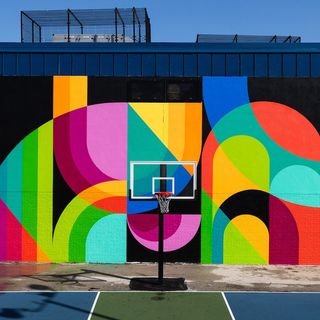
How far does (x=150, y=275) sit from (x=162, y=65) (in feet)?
23.0

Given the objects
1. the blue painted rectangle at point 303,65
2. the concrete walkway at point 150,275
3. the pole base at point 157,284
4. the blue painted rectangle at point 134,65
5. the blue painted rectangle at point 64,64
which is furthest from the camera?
the blue painted rectangle at point 64,64

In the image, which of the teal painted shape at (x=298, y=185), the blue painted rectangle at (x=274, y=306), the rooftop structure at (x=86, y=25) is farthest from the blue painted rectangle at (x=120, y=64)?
the blue painted rectangle at (x=274, y=306)

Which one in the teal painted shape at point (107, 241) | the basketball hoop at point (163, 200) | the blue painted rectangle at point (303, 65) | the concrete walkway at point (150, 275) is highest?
the blue painted rectangle at point (303, 65)

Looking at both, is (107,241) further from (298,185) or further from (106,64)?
(298,185)

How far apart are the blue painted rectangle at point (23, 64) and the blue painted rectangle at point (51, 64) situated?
23.6 inches

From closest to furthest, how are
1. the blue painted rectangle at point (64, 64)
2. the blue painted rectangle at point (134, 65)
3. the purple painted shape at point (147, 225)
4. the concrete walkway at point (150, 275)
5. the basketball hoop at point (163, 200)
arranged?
the concrete walkway at point (150, 275) → the basketball hoop at point (163, 200) → the purple painted shape at point (147, 225) → the blue painted rectangle at point (134, 65) → the blue painted rectangle at point (64, 64)

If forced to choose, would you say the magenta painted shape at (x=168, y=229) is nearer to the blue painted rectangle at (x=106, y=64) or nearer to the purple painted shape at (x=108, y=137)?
the purple painted shape at (x=108, y=137)

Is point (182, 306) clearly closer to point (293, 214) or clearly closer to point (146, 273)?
point (146, 273)

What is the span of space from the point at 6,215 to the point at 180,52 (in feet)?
26.0

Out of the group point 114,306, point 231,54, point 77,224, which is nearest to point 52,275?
point 77,224

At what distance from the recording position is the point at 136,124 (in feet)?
51.6

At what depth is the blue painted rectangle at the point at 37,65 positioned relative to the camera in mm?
16562

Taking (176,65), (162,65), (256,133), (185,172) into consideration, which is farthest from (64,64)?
(256,133)

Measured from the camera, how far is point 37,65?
16.6 metres
